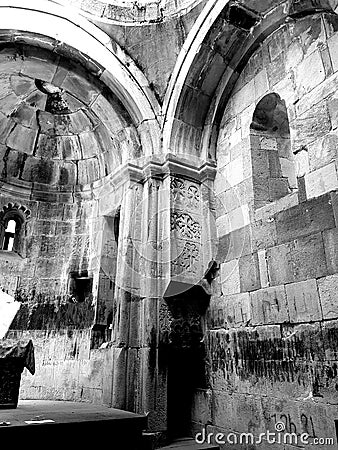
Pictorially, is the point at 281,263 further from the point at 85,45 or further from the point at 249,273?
the point at 85,45

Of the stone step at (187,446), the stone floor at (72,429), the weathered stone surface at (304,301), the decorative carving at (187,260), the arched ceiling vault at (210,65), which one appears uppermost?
the arched ceiling vault at (210,65)

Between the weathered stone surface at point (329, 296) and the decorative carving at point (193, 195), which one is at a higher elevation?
the decorative carving at point (193, 195)

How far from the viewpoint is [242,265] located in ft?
13.9

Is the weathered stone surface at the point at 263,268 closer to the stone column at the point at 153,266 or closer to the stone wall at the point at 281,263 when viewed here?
the stone wall at the point at 281,263

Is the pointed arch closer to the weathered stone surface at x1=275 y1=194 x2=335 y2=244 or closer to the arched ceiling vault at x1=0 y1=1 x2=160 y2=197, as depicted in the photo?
the arched ceiling vault at x1=0 y1=1 x2=160 y2=197

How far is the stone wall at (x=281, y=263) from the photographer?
3.19 metres

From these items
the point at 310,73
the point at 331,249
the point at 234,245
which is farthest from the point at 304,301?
the point at 310,73

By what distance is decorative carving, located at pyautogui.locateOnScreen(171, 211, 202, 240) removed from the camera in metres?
4.68

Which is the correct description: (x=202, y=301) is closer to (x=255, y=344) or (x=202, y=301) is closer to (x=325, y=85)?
(x=255, y=344)

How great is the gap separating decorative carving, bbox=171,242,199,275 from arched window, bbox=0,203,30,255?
10.8 feet

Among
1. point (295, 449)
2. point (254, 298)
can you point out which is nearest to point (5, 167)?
point (254, 298)

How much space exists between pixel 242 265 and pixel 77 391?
10.1 ft

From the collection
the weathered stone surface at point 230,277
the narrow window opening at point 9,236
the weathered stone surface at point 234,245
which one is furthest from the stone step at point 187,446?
the narrow window opening at point 9,236

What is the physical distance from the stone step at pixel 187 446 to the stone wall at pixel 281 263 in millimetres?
188
